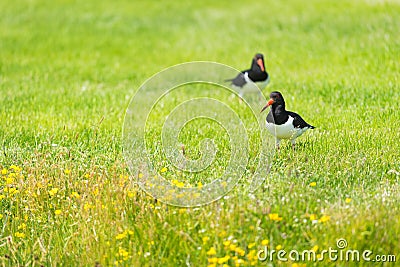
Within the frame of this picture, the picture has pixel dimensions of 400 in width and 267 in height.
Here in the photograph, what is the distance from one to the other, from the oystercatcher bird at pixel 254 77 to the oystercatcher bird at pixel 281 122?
2.87 meters

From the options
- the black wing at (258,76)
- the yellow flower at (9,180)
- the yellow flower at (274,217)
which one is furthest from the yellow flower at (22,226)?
the black wing at (258,76)

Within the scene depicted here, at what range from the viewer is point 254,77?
34.0 feet

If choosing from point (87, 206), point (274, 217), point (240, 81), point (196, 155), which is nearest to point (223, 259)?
point (274, 217)

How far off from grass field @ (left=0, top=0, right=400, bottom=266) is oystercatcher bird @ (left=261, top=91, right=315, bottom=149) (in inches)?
9.2

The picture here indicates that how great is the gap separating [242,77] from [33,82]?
4.14 m

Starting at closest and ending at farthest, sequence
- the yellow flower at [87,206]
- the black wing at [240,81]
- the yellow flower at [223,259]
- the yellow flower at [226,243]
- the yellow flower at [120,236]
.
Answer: the yellow flower at [223,259], the yellow flower at [226,243], the yellow flower at [120,236], the yellow flower at [87,206], the black wing at [240,81]

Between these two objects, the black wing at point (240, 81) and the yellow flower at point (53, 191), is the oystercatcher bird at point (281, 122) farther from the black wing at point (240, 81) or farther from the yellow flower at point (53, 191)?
the black wing at point (240, 81)

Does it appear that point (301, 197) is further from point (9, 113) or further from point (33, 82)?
point (33, 82)

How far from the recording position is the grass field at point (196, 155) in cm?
584

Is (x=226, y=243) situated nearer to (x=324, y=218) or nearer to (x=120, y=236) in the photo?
(x=324, y=218)

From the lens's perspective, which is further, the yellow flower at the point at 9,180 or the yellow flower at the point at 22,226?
the yellow flower at the point at 9,180

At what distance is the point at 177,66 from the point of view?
13062mm

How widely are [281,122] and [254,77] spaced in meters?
3.19

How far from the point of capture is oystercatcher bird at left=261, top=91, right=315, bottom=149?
7246 millimetres
